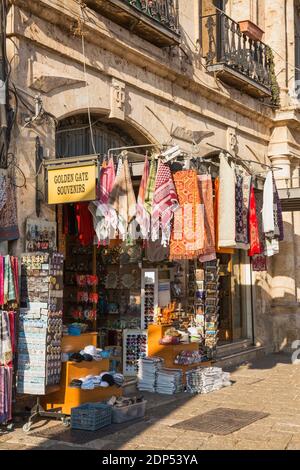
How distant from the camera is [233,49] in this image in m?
13.0

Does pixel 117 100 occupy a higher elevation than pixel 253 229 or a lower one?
higher

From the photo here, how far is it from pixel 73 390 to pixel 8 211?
2230 millimetres

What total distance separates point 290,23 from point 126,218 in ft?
31.0

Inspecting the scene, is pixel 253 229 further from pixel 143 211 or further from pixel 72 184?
pixel 72 184

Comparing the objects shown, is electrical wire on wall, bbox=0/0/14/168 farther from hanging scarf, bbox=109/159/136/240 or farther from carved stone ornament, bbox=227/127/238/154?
carved stone ornament, bbox=227/127/238/154

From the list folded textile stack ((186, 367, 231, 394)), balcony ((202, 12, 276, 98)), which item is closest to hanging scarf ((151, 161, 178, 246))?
folded textile stack ((186, 367, 231, 394))

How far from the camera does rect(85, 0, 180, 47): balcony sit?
9180 mm

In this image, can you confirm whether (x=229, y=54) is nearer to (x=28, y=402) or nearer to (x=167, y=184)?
(x=167, y=184)

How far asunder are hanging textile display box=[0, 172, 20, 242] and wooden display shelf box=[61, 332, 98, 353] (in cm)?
143

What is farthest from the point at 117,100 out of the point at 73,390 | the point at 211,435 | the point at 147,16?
the point at 211,435

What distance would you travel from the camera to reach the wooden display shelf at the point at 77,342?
7.93m

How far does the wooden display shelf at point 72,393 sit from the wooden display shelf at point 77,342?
1.04ft

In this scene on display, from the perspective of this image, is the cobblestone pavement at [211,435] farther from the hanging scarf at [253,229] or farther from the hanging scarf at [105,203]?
the hanging scarf at [105,203]

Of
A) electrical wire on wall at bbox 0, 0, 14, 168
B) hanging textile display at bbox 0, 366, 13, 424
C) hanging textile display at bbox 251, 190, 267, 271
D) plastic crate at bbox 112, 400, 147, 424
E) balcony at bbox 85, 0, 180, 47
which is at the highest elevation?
balcony at bbox 85, 0, 180, 47
